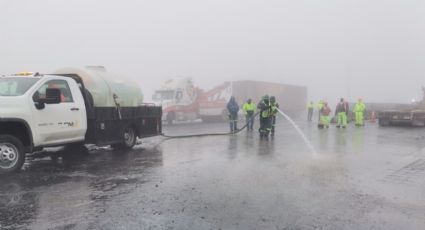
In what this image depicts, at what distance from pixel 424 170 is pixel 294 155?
9.09ft

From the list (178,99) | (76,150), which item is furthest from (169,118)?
(76,150)

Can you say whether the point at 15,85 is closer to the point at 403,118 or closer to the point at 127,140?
the point at 127,140

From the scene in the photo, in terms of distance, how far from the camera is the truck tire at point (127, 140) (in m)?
10.1

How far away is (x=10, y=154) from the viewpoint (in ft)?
22.5

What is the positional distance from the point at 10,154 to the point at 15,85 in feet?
4.53

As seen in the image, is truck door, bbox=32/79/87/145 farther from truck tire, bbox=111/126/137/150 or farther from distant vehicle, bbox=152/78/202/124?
distant vehicle, bbox=152/78/202/124

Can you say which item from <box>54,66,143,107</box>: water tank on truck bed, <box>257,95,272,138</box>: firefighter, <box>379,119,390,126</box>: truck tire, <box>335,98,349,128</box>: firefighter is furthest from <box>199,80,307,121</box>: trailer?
<box>54,66,143,107</box>: water tank on truck bed

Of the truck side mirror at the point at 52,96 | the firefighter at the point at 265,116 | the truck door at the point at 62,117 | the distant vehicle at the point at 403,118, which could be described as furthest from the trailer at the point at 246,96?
the truck side mirror at the point at 52,96

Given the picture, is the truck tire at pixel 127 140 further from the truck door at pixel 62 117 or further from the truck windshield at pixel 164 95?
the truck windshield at pixel 164 95

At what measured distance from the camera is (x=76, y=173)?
273 inches

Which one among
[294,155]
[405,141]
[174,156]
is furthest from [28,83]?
[405,141]

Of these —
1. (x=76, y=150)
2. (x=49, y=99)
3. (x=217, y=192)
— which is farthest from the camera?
(x=76, y=150)

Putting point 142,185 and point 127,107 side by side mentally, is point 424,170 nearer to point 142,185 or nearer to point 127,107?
point 142,185

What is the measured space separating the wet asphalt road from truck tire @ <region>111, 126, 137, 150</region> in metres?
0.73
